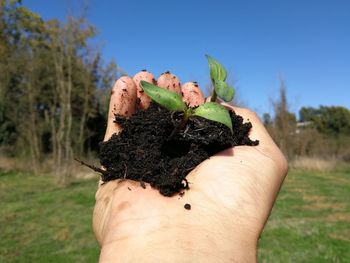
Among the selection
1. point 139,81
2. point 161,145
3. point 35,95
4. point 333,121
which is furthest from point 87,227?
point 333,121

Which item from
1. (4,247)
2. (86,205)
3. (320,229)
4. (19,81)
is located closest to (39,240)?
(4,247)

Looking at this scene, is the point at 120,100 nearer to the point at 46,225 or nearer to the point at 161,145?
the point at 161,145

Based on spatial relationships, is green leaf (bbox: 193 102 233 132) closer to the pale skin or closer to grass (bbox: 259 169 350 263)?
the pale skin

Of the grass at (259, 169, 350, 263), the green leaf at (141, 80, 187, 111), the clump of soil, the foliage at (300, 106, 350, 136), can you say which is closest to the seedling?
the green leaf at (141, 80, 187, 111)

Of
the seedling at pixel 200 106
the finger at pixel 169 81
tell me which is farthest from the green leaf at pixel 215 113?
the finger at pixel 169 81

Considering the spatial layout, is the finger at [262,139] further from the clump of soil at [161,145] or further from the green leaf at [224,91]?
the green leaf at [224,91]

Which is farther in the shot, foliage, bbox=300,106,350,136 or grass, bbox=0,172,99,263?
foliage, bbox=300,106,350,136

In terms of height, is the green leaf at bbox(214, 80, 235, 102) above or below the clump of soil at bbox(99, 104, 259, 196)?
above
